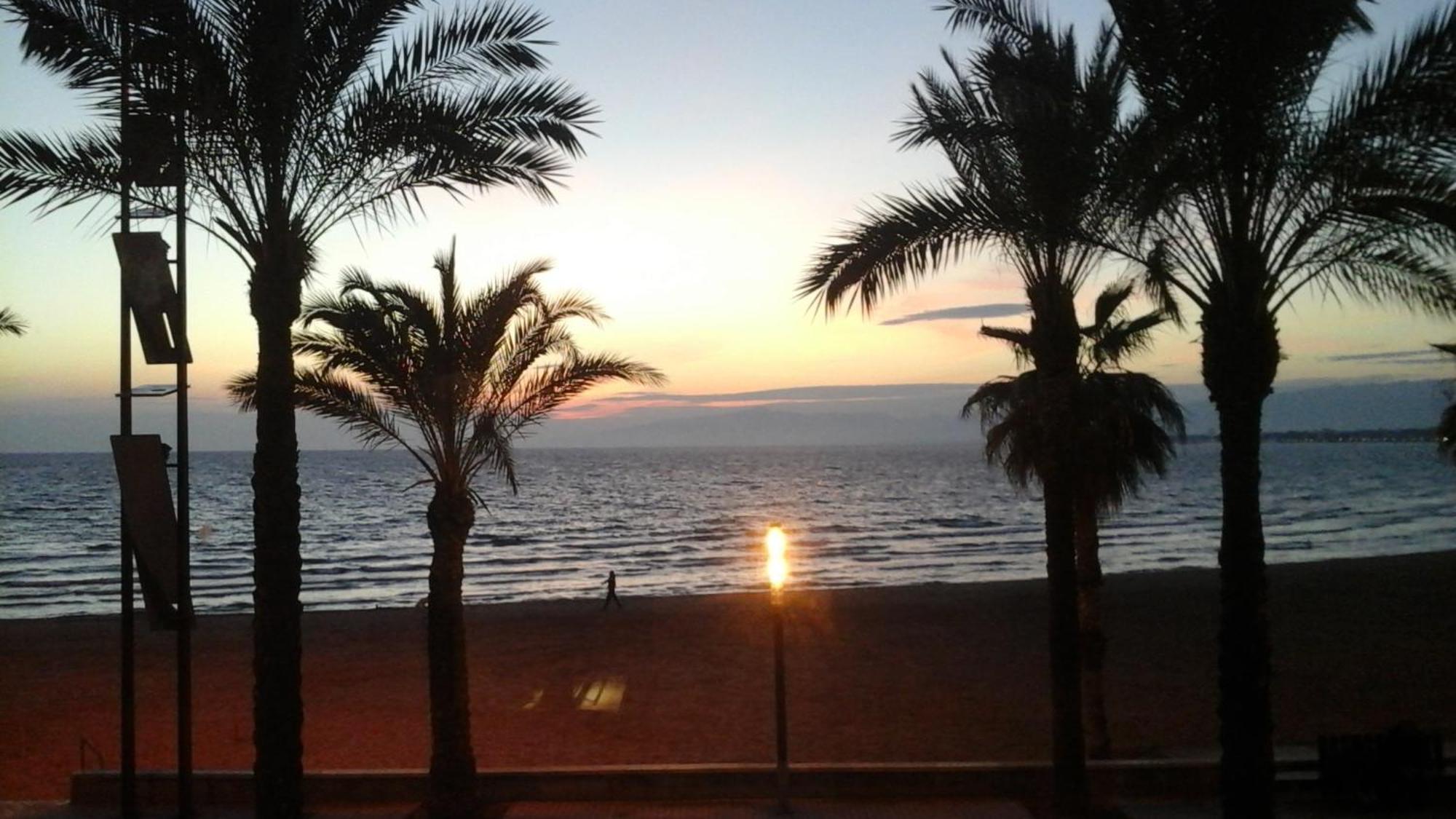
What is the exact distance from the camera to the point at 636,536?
63031mm

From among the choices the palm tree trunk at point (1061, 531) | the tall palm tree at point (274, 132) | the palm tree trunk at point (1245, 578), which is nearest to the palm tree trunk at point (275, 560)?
the tall palm tree at point (274, 132)

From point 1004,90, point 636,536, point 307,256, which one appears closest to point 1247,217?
point 1004,90

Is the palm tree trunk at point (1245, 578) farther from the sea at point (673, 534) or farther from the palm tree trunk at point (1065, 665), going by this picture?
the sea at point (673, 534)

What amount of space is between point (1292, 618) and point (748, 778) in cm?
2020

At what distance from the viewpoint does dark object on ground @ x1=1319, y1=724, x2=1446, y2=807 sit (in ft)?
32.7

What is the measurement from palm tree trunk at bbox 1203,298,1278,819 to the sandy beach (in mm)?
6827

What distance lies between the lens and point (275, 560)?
904 cm

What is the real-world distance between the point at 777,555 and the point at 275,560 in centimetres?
440

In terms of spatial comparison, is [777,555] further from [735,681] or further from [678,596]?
[678,596]

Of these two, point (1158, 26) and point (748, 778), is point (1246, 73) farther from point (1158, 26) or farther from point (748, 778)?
point (748, 778)

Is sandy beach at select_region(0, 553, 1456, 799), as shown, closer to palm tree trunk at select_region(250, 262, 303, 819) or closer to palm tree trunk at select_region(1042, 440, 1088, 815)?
palm tree trunk at select_region(1042, 440, 1088, 815)

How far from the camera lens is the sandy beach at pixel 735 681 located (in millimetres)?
15852

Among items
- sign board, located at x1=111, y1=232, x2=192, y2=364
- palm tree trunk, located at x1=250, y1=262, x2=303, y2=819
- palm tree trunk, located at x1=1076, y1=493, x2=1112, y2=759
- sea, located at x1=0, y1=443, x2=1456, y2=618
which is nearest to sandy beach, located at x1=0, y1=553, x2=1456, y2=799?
palm tree trunk, located at x1=1076, y1=493, x2=1112, y2=759

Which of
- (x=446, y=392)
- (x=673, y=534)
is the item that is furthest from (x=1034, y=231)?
(x=673, y=534)
